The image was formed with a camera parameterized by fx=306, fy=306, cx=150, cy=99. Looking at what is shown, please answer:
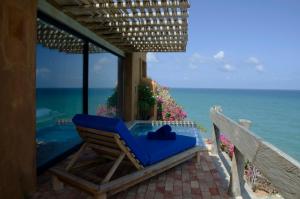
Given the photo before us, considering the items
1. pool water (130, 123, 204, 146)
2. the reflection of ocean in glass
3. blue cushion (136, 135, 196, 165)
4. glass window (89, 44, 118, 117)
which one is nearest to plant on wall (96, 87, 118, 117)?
glass window (89, 44, 118, 117)

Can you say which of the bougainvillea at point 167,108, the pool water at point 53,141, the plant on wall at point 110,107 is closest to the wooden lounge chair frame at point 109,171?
the pool water at point 53,141

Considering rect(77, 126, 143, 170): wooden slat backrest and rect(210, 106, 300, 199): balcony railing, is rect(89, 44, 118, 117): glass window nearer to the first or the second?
rect(77, 126, 143, 170): wooden slat backrest

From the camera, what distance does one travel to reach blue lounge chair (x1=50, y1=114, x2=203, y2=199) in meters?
3.71

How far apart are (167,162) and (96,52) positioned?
4.11m

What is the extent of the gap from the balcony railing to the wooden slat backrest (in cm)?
131

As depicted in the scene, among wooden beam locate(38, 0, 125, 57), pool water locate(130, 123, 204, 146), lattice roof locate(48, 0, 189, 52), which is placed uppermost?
lattice roof locate(48, 0, 189, 52)

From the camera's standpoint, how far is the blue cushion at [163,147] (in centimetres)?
453

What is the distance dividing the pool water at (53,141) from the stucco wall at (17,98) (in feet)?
3.27

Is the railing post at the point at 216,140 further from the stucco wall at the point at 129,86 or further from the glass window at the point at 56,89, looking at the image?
the stucco wall at the point at 129,86

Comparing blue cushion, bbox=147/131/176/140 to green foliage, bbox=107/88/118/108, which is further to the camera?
green foliage, bbox=107/88/118/108

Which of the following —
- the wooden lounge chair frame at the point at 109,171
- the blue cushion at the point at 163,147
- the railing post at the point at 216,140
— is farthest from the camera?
the railing post at the point at 216,140

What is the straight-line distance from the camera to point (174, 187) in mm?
4375

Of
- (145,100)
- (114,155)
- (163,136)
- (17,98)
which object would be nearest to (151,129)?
(145,100)

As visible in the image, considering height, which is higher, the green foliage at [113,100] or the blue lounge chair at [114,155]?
the green foliage at [113,100]
